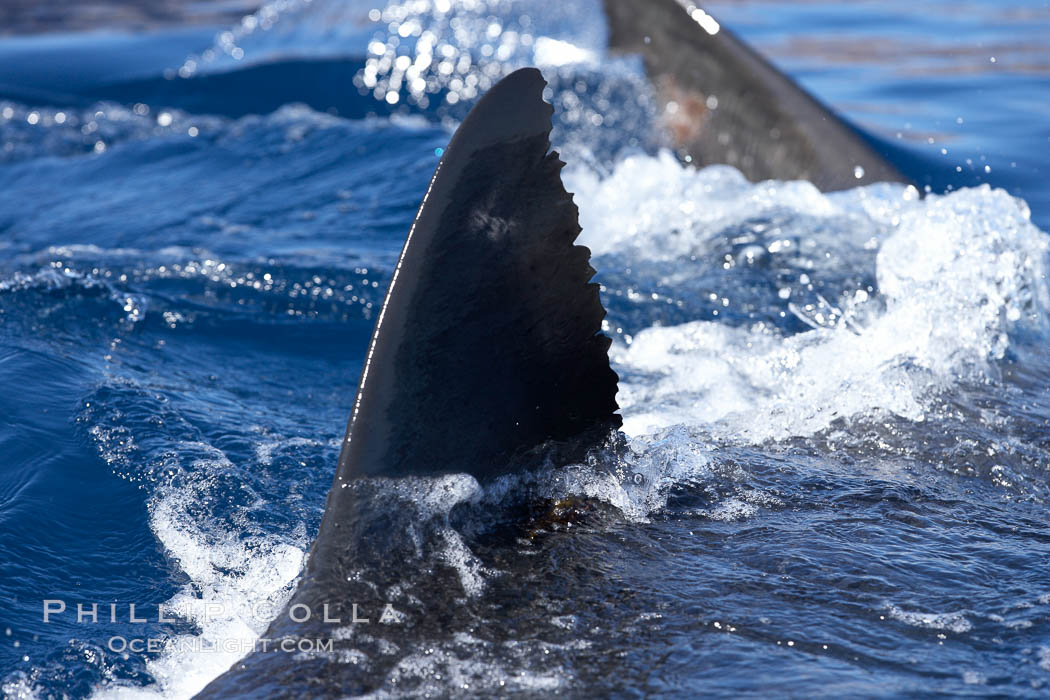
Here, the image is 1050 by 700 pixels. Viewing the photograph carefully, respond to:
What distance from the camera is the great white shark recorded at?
2.82m

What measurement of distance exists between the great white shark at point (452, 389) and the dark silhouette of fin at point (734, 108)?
4.58 m

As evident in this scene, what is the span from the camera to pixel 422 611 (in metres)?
2.86

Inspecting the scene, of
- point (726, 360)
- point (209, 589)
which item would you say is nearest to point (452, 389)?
point (209, 589)

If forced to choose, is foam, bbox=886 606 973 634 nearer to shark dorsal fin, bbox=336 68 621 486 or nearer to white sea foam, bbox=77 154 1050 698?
white sea foam, bbox=77 154 1050 698

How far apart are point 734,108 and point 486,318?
5.52 m

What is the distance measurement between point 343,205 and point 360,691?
5.46m

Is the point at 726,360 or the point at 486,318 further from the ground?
the point at 486,318

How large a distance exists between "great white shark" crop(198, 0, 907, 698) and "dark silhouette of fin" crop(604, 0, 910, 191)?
458 cm

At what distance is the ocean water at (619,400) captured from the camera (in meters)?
2.88

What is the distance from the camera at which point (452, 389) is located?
3.05 m

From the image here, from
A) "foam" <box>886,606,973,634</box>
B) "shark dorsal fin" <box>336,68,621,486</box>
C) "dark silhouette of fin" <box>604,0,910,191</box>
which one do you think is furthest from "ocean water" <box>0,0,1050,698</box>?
"dark silhouette of fin" <box>604,0,910,191</box>

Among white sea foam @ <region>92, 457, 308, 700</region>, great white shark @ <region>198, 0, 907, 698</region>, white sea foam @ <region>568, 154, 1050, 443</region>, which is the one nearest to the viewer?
great white shark @ <region>198, 0, 907, 698</region>

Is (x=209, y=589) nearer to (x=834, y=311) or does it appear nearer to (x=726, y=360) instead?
(x=726, y=360)

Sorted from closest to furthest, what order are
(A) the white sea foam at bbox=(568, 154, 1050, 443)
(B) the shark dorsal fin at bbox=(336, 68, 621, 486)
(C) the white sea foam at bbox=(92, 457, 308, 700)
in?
(B) the shark dorsal fin at bbox=(336, 68, 621, 486)
(C) the white sea foam at bbox=(92, 457, 308, 700)
(A) the white sea foam at bbox=(568, 154, 1050, 443)
